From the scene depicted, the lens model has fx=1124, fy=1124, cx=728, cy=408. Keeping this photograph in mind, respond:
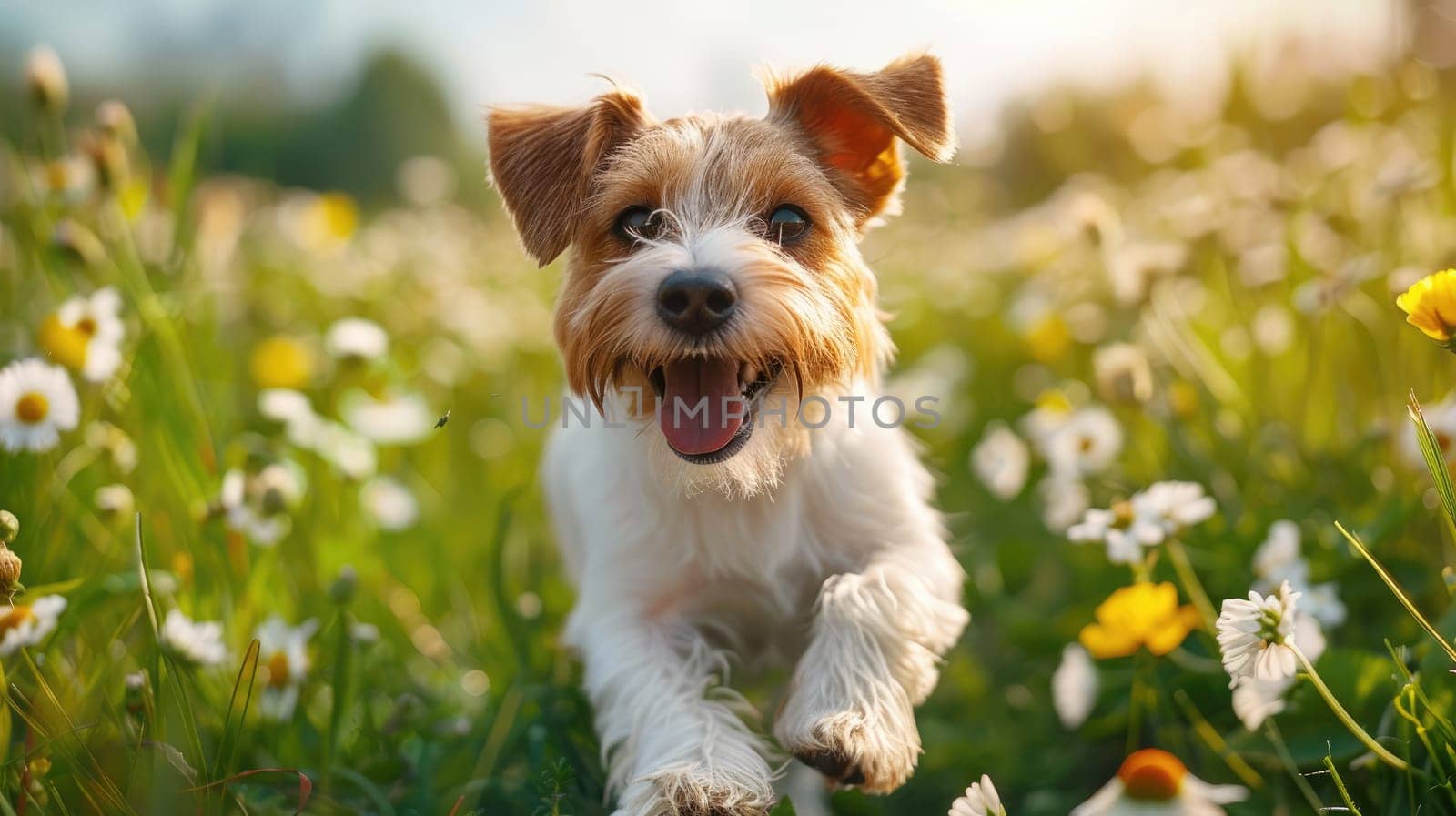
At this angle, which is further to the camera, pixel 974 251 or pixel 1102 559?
pixel 974 251

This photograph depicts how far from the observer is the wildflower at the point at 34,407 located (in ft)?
8.84

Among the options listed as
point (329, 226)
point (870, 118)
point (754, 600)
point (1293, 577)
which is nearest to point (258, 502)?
point (754, 600)

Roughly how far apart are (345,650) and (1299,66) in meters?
7.50

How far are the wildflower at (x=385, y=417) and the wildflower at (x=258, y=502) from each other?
0.86m

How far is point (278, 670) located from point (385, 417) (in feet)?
4.72

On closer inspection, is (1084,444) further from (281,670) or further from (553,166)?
(281,670)

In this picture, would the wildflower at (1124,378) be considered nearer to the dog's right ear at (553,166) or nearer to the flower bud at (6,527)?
the dog's right ear at (553,166)

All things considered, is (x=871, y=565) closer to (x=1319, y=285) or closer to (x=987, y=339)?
(x=1319, y=285)

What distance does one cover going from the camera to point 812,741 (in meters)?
2.19

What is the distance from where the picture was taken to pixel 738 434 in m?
2.48

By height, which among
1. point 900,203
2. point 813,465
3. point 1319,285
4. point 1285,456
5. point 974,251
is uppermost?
point 900,203

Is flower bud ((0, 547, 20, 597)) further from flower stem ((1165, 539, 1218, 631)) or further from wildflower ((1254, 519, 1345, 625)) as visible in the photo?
wildflower ((1254, 519, 1345, 625))

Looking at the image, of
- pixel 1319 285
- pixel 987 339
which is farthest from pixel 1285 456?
pixel 987 339

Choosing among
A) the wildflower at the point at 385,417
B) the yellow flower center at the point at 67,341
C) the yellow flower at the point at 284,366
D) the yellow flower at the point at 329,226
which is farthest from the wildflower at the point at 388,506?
the yellow flower at the point at 329,226
